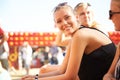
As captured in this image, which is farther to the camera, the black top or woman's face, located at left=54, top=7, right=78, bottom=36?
woman's face, located at left=54, top=7, right=78, bottom=36

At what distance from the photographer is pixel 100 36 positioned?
62.9 inches

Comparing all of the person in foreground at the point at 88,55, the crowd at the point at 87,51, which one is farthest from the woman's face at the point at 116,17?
the person in foreground at the point at 88,55

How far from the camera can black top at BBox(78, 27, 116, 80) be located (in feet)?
5.07

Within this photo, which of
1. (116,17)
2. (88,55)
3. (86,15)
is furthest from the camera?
(86,15)

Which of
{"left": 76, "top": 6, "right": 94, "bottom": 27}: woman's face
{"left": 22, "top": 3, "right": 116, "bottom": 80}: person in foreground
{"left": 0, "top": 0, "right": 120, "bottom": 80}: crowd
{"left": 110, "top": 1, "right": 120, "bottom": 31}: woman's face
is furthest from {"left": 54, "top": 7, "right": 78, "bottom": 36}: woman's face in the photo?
{"left": 76, "top": 6, "right": 94, "bottom": 27}: woman's face

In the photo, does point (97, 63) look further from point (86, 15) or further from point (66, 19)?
point (86, 15)

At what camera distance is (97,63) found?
1561mm

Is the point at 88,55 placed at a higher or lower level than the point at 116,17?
lower

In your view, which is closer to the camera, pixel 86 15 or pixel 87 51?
pixel 87 51

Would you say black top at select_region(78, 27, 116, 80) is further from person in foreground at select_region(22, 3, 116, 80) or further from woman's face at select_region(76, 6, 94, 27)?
woman's face at select_region(76, 6, 94, 27)

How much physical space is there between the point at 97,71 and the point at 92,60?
0.07 metres

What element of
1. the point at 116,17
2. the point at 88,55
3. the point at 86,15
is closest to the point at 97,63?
the point at 88,55

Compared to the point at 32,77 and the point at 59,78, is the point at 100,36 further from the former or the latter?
the point at 32,77

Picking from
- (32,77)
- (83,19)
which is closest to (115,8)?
(32,77)
